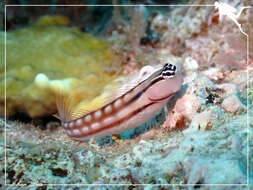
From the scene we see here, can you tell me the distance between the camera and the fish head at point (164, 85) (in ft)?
9.35

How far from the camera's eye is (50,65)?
495 centimetres

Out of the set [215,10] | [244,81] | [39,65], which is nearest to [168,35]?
[215,10]

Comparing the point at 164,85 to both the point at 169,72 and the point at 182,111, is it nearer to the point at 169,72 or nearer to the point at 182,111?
the point at 169,72

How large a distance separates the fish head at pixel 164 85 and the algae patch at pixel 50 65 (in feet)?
5.74

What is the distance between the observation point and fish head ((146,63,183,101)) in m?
2.85

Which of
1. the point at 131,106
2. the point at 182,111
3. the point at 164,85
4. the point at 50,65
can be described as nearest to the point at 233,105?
the point at 182,111

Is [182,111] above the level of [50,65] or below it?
below

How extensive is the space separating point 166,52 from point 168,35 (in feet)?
1.32

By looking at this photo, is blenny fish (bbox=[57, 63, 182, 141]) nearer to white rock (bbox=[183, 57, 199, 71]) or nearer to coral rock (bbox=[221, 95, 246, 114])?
coral rock (bbox=[221, 95, 246, 114])

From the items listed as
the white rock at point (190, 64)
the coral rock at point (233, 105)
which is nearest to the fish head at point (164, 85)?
the coral rock at point (233, 105)

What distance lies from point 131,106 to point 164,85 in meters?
0.48

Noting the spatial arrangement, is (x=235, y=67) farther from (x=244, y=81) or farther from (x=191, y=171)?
(x=191, y=171)

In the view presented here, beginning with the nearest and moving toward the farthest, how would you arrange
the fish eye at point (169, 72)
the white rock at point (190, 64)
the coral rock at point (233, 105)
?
the coral rock at point (233, 105), the fish eye at point (169, 72), the white rock at point (190, 64)

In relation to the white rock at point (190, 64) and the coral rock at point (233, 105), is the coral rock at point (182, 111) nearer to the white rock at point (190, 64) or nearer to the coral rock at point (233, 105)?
the coral rock at point (233, 105)
